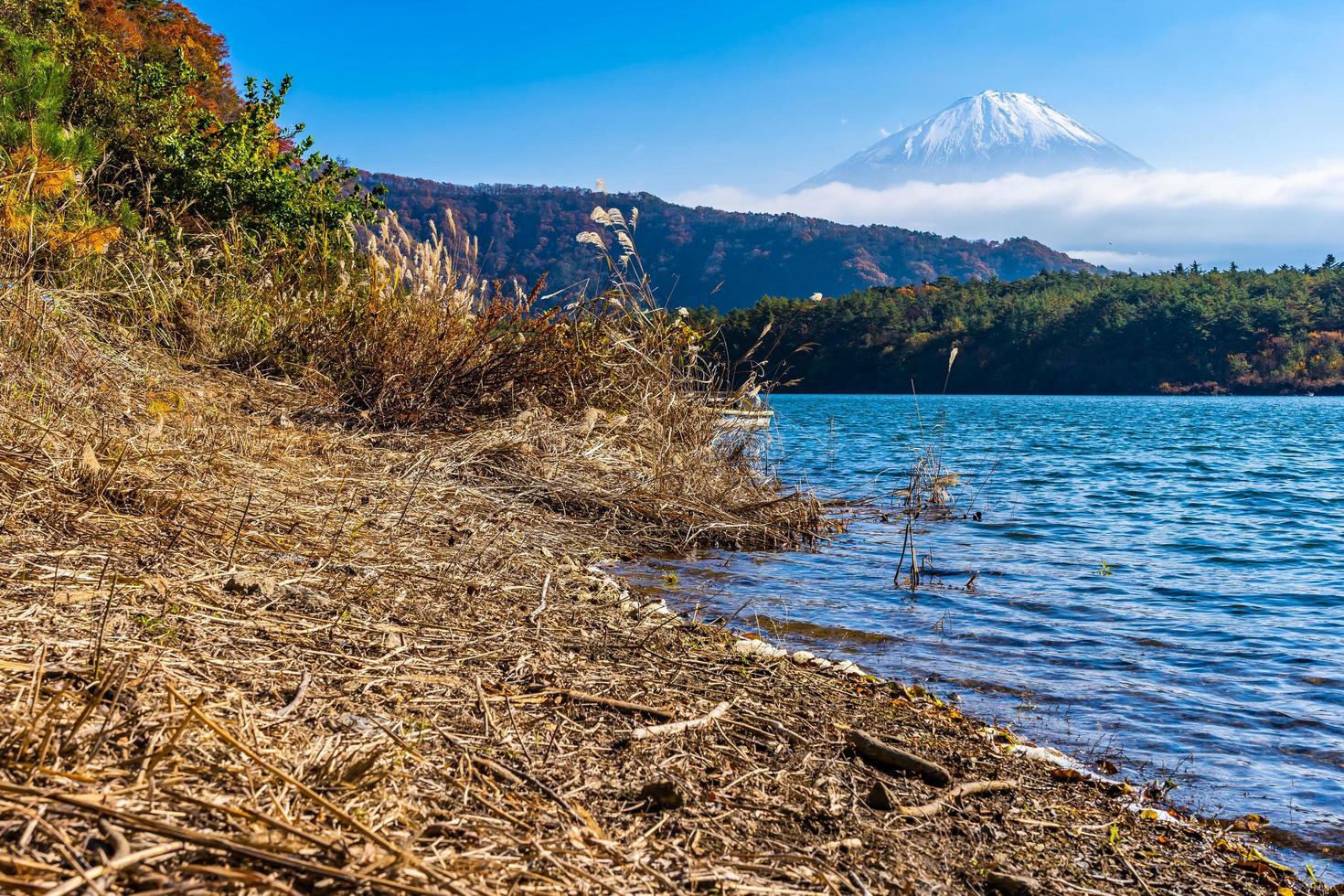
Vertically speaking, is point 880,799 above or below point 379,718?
below

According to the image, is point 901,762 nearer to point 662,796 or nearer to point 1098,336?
point 662,796

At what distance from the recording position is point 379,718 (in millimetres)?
2080

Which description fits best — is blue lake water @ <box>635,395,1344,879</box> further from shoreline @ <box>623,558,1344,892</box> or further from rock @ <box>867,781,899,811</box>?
rock @ <box>867,781,899,811</box>

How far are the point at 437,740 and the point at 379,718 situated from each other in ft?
0.47

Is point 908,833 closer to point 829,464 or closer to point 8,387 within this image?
point 8,387

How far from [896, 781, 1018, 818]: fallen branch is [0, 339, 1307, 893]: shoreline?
1 centimetres

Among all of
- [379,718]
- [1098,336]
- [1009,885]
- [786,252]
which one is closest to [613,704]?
[379,718]

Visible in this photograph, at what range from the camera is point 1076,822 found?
2.61m

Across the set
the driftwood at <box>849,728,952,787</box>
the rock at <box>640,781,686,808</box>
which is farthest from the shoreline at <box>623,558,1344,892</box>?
the rock at <box>640,781,686,808</box>

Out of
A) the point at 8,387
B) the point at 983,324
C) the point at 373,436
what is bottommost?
the point at 373,436

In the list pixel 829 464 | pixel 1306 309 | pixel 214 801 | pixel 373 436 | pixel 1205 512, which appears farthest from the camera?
pixel 1306 309

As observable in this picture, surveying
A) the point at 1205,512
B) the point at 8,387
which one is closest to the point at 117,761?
the point at 8,387

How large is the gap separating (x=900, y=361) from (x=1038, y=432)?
43060 millimetres

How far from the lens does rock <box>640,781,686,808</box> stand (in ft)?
6.61
